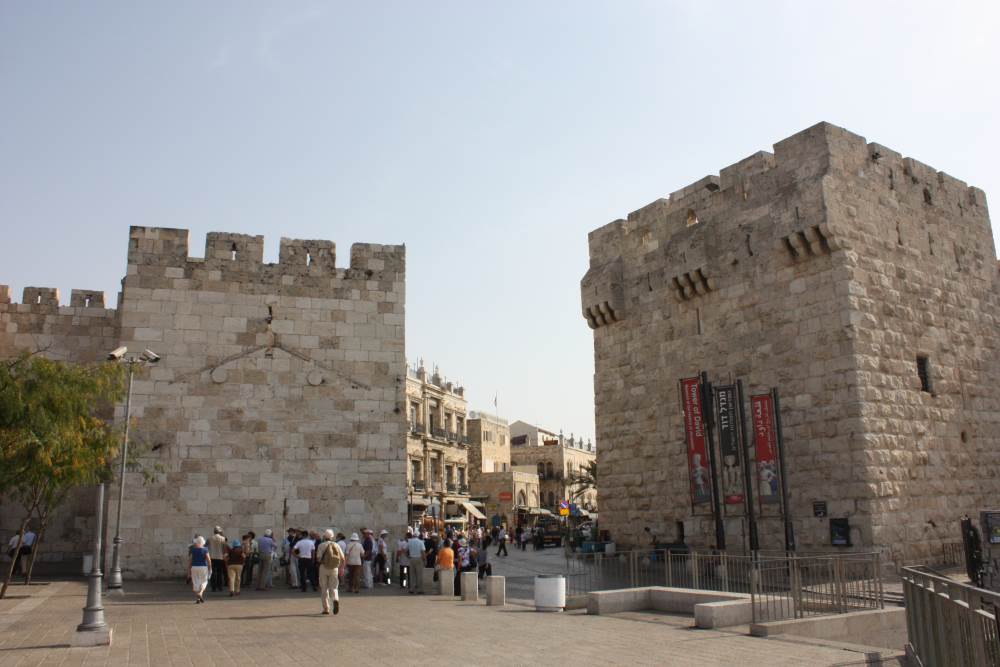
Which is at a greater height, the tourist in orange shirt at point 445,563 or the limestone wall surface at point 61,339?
the limestone wall surface at point 61,339

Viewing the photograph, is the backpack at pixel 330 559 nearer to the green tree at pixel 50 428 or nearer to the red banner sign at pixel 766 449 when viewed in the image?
the green tree at pixel 50 428

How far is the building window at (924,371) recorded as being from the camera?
1806 centimetres

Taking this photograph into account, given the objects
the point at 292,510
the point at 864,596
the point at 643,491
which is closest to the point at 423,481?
the point at 643,491

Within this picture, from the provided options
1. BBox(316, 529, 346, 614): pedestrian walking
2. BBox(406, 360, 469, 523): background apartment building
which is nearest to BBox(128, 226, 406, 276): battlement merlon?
BBox(316, 529, 346, 614): pedestrian walking

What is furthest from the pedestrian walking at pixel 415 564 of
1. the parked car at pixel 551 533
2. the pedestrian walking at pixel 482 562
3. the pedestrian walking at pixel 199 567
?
the parked car at pixel 551 533

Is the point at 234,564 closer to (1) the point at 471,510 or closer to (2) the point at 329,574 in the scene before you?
(2) the point at 329,574

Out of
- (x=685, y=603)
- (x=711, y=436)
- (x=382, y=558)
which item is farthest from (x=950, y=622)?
(x=382, y=558)

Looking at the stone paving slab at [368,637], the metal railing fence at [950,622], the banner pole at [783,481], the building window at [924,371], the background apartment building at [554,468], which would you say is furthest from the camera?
the background apartment building at [554,468]

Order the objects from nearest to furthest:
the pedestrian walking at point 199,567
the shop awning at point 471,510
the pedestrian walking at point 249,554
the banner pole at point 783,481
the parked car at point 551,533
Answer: the pedestrian walking at point 199,567, the pedestrian walking at point 249,554, the banner pole at point 783,481, the parked car at point 551,533, the shop awning at point 471,510

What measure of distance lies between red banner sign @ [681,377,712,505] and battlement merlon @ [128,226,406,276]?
23.6ft

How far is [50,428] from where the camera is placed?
42.0ft

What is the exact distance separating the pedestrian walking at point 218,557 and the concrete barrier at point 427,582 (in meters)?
3.69

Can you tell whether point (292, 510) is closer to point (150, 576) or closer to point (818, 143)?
point (150, 576)

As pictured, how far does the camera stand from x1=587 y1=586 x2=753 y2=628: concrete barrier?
34.6 feet
